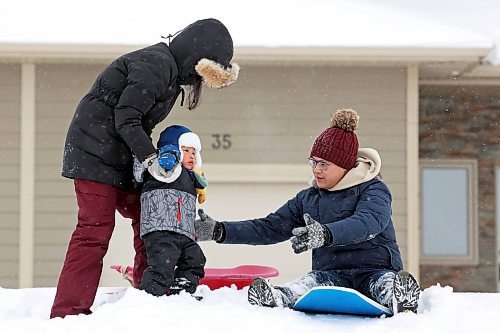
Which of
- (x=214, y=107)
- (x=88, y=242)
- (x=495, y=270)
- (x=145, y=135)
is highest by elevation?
(x=214, y=107)

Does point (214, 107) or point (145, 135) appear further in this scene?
point (214, 107)

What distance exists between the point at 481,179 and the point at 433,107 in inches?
62.6

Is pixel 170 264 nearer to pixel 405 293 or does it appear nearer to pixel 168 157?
pixel 168 157

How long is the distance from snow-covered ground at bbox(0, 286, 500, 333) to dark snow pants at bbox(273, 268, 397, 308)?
19 centimetres

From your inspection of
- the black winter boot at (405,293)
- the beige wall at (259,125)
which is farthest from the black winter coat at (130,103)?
the beige wall at (259,125)

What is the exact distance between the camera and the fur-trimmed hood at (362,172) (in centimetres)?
396

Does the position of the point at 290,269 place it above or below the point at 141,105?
below

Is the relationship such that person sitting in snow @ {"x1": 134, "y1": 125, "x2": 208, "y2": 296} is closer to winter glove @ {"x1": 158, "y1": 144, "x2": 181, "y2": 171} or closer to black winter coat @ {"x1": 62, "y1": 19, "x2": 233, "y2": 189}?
winter glove @ {"x1": 158, "y1": 144, "x2": 181, "y2": 171}

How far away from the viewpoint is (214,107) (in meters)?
9.62

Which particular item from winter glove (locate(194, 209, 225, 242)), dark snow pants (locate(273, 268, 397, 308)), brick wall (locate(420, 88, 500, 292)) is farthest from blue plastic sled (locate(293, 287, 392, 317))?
brick wall (locate(420, 88, 500, 292))

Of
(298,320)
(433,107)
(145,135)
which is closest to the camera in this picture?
(298,320)

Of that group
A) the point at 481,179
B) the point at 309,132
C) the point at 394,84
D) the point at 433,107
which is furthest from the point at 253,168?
the point at 481,179

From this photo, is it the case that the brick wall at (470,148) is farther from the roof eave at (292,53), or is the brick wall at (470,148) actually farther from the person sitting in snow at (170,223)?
the person sitting in snow at (170,223)

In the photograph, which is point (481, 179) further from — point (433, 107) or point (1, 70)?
point (1, 70)
